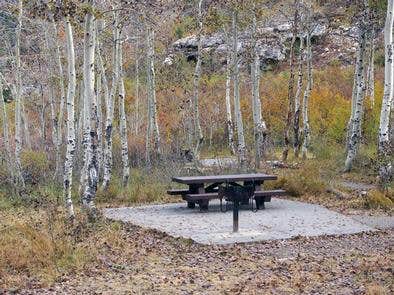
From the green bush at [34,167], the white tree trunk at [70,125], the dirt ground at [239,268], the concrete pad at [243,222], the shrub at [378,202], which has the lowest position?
the dirt ground at [239,268]

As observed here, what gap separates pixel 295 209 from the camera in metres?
12.9

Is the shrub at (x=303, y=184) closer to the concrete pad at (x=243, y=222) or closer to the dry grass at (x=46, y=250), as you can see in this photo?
the concrete pad at (x=243, y=222)

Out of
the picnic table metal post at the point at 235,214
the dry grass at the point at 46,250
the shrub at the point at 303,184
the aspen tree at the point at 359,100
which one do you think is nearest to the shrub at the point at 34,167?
the shrub at the point at 303,184

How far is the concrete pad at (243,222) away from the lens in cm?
1017

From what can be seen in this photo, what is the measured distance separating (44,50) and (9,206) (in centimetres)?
999

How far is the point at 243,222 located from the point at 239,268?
3.30m

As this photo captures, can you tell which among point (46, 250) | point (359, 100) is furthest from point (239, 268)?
point (359, 100)

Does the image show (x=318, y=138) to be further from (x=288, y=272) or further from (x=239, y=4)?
(x=288, y=272)

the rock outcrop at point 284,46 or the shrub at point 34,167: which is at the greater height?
the rock outcrop at point 284,46

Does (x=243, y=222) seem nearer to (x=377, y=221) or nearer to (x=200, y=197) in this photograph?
(x=200, y=197)

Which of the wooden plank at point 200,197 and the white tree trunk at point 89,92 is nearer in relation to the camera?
the white tree trunk at point 89,92

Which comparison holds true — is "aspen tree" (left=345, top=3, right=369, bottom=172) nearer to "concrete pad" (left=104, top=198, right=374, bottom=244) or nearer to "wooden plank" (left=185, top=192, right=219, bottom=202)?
"concrete pad" (left=104, top=198, right=374, bottom=244)

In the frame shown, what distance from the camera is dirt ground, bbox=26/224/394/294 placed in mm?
7070

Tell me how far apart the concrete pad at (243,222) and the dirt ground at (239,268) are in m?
0.39
